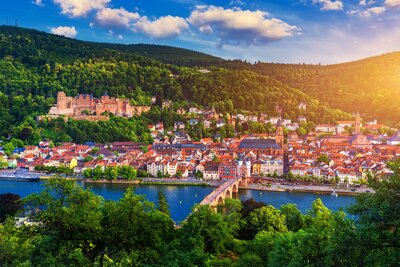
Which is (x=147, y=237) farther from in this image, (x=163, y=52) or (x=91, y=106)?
(x=163, y=52)

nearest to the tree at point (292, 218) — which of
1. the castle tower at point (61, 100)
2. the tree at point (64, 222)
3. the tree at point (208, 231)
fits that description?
the tree at point (208, 231)

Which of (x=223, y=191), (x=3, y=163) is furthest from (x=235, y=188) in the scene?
(x=3, y=163)

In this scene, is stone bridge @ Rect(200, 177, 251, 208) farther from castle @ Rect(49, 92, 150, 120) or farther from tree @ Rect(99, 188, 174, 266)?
castle @ Rect(49, 92, 150, 120)

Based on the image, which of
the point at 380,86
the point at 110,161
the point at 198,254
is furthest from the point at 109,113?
the point at 380,86

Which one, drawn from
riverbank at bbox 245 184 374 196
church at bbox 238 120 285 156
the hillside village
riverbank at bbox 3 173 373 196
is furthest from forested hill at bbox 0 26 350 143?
riverbank at bbox 245 184 374 196

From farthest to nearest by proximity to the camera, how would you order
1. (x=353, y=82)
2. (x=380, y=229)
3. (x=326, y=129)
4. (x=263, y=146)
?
(x=353, y=82), (x=326, y=129), (x=263, y=146), (x=380, y=229)

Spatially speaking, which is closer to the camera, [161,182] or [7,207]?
[7,207]
